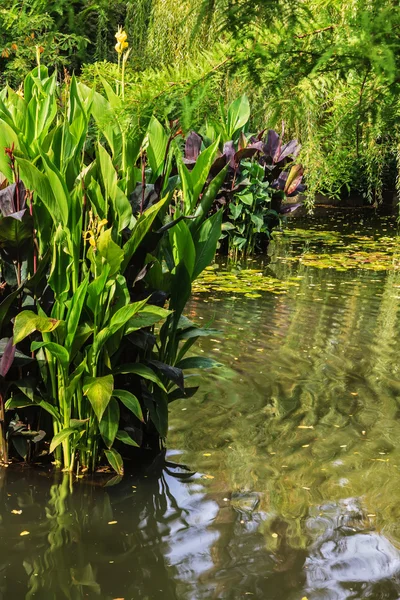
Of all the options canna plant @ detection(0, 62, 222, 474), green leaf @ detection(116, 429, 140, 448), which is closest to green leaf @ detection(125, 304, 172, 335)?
canna plant @ detection(0, 62, 222, 474)

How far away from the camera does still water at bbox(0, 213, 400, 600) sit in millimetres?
2395

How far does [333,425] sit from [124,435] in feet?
3.66

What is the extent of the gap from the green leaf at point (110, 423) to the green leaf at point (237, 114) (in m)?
4.87

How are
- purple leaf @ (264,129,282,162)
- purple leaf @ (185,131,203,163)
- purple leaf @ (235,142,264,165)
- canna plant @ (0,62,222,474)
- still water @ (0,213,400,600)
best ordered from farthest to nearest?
purple leaf @ (264,129,282,162) → purple leaf @ (235,142,264,165) → purple leaf @ (185,131,203,163) → canna plant @ (0,62,222,474) → still water @ (0,213,400,600)

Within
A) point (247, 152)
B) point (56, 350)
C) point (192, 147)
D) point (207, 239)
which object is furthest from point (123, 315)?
point (247, 152)

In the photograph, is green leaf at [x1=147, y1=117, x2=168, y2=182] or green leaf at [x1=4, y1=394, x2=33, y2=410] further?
green leaf at [x1=147, y1=117, x2=168, y2=182]

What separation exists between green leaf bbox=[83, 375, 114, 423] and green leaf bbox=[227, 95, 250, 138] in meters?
4.91

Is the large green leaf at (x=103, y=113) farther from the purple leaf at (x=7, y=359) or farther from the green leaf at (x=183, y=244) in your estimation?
the purple leaf at (x=7, y=359)

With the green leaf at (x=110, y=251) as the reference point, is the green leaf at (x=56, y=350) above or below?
below

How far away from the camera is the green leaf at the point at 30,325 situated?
2.73 meters

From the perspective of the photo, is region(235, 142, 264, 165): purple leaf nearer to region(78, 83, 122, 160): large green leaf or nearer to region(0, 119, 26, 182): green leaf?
region(78, 83, 122, 160): large green leaf

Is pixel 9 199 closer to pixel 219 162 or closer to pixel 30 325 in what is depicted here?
pixel 30 325

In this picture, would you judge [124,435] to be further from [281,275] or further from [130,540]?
[281,275]

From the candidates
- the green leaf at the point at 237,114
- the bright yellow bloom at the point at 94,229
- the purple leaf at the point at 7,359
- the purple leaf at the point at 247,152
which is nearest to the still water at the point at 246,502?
the purple leaf at the point at 7,359
